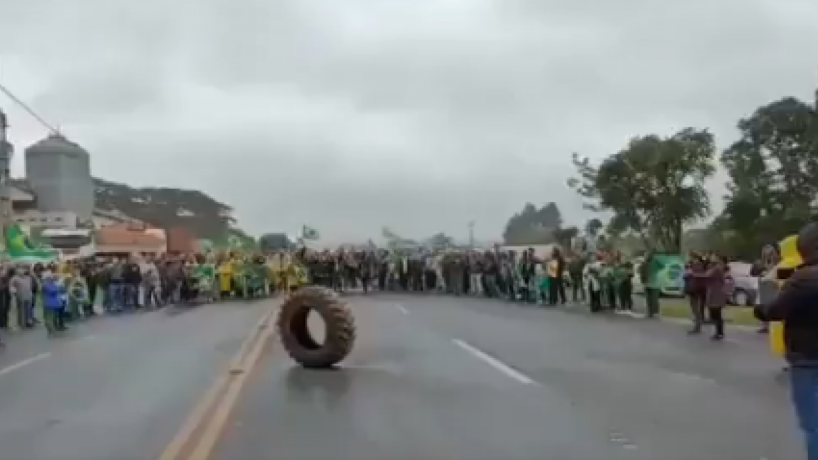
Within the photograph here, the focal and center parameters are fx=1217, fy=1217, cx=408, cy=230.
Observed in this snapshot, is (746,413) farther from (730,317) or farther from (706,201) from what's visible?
(706,201)

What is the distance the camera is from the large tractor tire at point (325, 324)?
17281mm

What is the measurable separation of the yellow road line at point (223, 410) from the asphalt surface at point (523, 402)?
0.38 ft

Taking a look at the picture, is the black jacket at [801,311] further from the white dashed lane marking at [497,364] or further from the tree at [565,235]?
the tree at [565,235]

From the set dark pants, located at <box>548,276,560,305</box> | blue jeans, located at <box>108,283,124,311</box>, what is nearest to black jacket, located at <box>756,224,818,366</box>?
dark pants, located at <box>548,276,560,305</box>

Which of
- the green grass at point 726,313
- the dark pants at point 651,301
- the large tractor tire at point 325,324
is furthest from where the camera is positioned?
the dark pants at point 651,301

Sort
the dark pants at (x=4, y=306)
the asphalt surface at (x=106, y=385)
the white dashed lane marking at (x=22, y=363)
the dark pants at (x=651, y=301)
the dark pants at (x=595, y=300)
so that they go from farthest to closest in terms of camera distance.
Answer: the dark pants at (x=595, y=300) < the dark pants at (x=4, y=306) < the dark pants at (x=651, y=301) < the white dashed lane marking at (x=22, y=363) < the asphalt surface at (x=106, y=385)

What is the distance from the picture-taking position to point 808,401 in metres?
7.41

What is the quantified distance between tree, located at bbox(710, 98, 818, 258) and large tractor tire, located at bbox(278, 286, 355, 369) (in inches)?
1414

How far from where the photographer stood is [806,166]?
169 feet

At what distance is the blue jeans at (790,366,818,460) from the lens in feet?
24.1

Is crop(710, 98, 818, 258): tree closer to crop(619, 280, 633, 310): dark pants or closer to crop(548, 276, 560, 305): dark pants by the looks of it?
crop(548, 276, 560, 305): dark pants

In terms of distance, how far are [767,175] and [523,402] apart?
1678 inches

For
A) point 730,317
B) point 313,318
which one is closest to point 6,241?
point 313,318

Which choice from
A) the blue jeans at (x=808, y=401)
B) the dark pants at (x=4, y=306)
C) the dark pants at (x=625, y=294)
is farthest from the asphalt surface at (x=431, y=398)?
the dark pants at (x=625, y=294)
